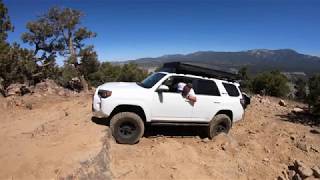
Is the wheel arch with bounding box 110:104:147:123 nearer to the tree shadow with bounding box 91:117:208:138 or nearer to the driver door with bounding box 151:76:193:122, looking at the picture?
the driver door with bounding box 151:76:193:122

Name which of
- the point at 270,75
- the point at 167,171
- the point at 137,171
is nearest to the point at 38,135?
the point at 137,171

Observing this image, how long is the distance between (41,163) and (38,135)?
222cm

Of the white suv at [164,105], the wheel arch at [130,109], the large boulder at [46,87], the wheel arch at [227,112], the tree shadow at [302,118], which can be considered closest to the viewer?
the white suv at [164,105]

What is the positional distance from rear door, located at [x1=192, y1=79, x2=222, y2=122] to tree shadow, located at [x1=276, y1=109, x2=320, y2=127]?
5.24 meters

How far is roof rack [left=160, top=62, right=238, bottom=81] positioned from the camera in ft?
32.3

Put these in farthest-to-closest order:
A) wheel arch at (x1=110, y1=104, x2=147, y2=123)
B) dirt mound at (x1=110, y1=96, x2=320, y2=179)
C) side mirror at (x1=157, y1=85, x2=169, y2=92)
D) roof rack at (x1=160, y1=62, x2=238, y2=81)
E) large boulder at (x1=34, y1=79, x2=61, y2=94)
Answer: large boulder at (x1=34, y1=79, x2=61, y2=94), roof rack at (x1=160, y1=62, x2=238, y2=81), side mirror at (x1=157, y1=85, x2=169, y2=92), wheel arch at (x1=110, y1=104, x2=147, y2=123), dirt mound at (x1=110, y1=96, x2=320, y2=179)

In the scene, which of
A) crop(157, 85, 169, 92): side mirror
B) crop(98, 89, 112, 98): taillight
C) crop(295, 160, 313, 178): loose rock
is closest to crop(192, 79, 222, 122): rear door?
crop(157, 85, 169, 92): side mirror

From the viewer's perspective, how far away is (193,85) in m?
9.89

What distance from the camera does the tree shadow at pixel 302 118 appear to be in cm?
1415

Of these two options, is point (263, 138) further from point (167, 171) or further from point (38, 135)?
point (38, 135)

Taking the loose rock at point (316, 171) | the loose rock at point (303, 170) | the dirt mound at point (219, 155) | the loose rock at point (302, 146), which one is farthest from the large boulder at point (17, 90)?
the loose rock at point (316, 171)

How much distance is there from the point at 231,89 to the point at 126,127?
3.48 meters

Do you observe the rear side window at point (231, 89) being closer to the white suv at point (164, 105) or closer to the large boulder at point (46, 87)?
the white suv at point (164, 105)

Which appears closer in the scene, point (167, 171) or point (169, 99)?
point (167, 171)
